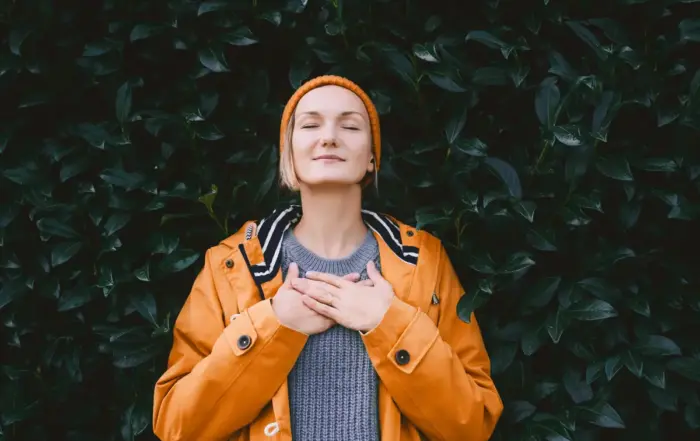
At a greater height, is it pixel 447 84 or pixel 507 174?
pixel 447 84

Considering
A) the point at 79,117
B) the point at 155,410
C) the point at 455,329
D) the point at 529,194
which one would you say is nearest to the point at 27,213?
the point at 79,117

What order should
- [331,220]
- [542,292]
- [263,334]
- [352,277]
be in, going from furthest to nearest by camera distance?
[542,292]
[331,220]
[352,277]
[263,334]

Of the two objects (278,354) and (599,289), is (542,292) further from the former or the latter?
(278,354)

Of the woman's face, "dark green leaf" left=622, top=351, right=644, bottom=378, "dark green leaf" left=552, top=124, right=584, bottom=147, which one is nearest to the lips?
the woman's face

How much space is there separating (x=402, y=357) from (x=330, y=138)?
590 millimetres

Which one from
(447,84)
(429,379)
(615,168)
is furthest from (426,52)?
(429,379)

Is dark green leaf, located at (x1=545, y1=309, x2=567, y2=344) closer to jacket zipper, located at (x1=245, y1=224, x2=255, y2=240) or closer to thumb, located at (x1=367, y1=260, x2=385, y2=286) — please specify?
thumb, located at (x1=367, y1=260, x2=385, y2=286)

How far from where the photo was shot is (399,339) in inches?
72.7

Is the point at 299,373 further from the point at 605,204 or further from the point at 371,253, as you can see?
the point at 605,204

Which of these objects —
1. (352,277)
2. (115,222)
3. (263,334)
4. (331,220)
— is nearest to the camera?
(263,334)

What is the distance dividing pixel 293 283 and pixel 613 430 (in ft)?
3.80

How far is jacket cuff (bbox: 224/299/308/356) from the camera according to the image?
184 centimetres

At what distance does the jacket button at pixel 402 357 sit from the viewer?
6.06 feet

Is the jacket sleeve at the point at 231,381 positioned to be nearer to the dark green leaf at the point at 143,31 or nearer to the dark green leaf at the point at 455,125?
the dark green leaf at the point at 455,125
